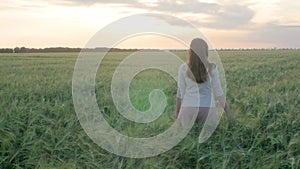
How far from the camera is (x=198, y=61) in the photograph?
4230mm

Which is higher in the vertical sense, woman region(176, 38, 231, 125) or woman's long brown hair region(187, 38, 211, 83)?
woman's long brown hair region(187, 38, 211, 83)

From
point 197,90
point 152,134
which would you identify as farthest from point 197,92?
point 152,134

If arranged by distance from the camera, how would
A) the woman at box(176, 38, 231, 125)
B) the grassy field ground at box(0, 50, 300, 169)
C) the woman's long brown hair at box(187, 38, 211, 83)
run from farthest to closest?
the woman at box(176, 38, 231, 125) < the woman's long brown hair at box(187, 38, 211, 83) < the grassy field ground at box(0, 50, 300, 169)

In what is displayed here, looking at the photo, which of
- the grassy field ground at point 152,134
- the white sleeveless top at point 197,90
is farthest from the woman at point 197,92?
the grassy field ground at point 152,134

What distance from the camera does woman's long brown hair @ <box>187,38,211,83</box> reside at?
13.7 feet

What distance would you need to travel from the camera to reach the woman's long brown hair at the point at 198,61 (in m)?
4.17

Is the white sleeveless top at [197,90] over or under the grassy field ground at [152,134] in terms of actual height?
over

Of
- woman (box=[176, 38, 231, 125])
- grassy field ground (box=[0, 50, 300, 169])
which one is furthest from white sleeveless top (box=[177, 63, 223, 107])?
grassy field ground (box=[0, 50, 300, 169])

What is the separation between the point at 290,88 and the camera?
8.54 m

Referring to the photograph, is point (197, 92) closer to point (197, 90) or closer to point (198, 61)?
point (197, 90)

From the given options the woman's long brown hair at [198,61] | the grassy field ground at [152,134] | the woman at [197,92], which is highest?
the woman's long brown hair at [198,61]

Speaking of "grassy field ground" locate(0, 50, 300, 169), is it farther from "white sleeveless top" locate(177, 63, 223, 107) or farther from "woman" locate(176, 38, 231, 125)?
"white sleeveless top" locate(177, 63, 223, 107)

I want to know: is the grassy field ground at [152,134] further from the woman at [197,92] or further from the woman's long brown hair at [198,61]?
the woman's long brown hair at [198,61]

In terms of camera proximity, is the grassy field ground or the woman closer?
the grassy field ground
